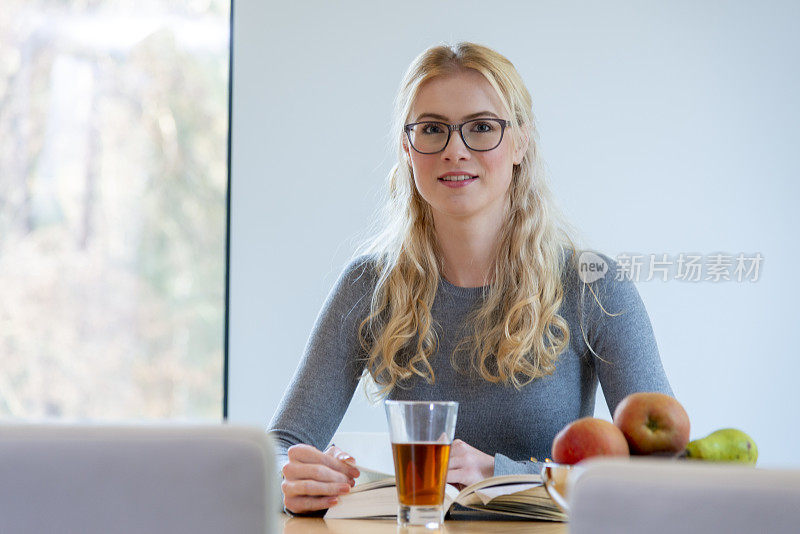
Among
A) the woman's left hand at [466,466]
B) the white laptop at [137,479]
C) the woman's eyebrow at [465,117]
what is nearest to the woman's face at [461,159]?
the woman's eyebrow at [465,117]

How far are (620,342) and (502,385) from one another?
0.79ft

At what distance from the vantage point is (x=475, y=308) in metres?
1.76

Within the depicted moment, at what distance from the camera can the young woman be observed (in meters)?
1.67

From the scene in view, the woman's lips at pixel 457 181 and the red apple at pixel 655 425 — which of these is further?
the woman's lips at pixel 457 181

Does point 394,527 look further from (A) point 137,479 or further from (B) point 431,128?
(B) point 431,128

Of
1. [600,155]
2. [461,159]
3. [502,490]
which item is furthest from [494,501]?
[600,155]

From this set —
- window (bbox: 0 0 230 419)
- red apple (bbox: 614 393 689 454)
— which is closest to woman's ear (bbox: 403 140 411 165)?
red apple (bbox: 614 393 689 454)

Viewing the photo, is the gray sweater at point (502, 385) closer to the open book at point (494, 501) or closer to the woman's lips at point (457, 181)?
the woman's lips at point (457, 181)

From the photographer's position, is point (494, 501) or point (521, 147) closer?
point (494, 501)

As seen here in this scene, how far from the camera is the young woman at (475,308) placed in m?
1.67

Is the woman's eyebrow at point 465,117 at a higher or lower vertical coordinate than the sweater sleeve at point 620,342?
higher

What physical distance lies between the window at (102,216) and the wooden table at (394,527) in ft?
6.42

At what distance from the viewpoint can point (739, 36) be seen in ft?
8.91

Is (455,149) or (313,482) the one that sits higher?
(455,149)
